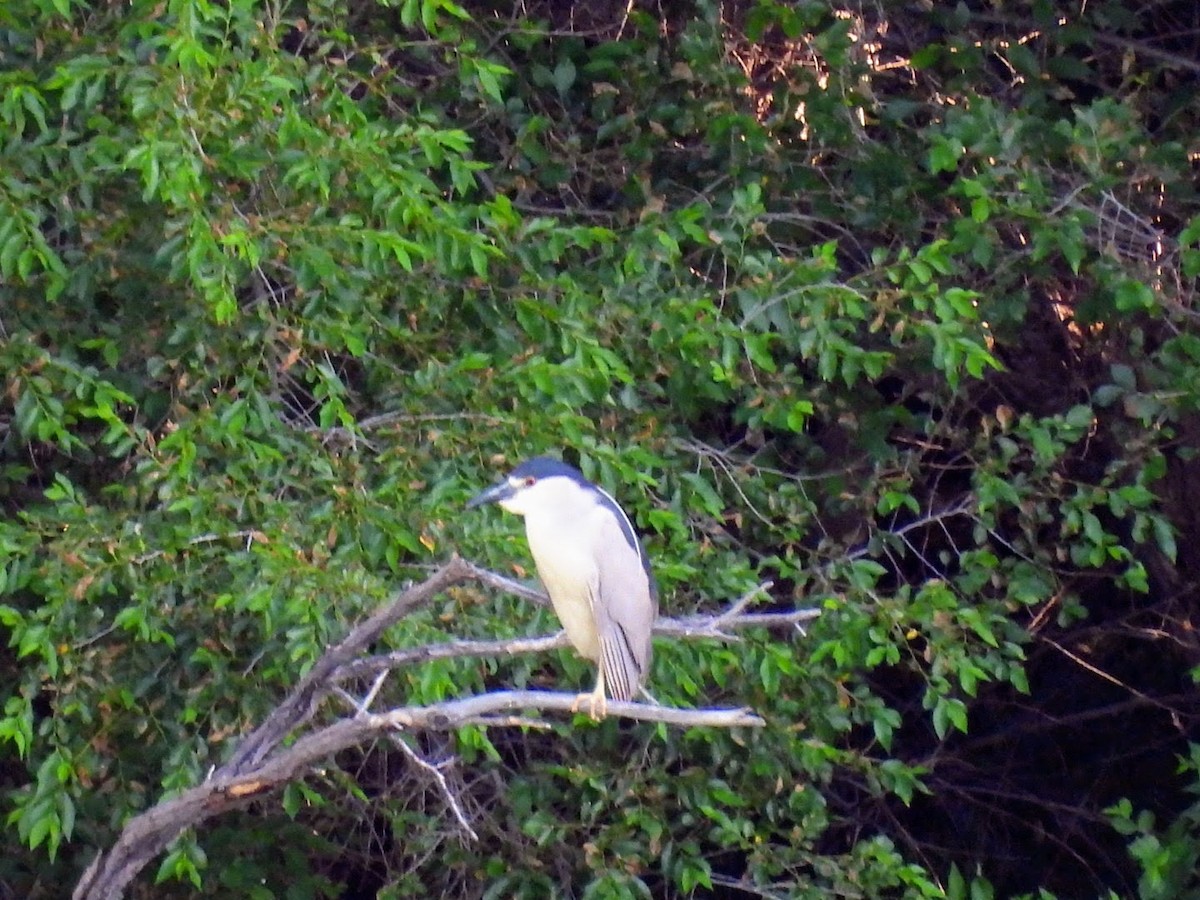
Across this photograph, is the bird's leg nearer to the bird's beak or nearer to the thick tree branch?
the thick tree branch

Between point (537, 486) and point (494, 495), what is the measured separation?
9 centimetres

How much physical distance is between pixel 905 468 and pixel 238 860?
1.65m

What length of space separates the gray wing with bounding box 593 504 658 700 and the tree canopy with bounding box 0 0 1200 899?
0.21m

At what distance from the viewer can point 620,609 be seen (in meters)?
2.94

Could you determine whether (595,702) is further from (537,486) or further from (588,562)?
(537,486)

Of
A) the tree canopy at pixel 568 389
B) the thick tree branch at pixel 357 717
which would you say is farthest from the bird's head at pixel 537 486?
the thick tree branch at pixel 357 717

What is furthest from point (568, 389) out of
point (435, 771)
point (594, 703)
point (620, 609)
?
point (435, 771)

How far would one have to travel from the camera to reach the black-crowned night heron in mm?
2896

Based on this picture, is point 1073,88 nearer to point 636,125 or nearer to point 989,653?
point 636,125

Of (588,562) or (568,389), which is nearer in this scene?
(588,562)

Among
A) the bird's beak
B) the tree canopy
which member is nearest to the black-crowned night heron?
the bird's beak

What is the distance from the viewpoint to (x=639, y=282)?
341cm

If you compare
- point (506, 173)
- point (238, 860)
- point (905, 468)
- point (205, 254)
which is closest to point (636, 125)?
point (506, 173)

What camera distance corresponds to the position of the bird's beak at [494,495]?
2924 mm
